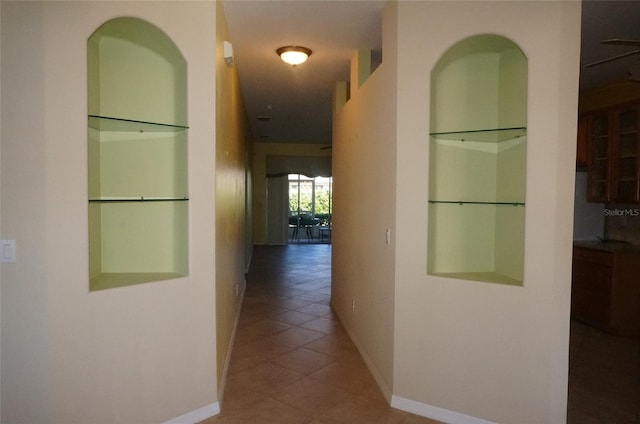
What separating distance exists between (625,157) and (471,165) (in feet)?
9.34

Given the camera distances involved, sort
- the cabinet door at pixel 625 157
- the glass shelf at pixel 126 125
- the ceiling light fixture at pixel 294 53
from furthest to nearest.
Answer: the cabinet door at pixel 625 157
the ceiling light fixture at pixel 294 53
the glass shelf at pixel 126 125

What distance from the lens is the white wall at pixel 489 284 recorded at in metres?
2.38

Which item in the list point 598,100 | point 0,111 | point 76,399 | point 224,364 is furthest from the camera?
point 598,100

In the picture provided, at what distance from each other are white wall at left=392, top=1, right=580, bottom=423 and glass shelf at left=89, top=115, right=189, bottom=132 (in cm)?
140

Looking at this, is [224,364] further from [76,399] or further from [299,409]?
[76,399]

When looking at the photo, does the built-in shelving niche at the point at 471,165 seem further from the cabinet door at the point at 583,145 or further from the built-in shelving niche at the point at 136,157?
the cabinet door at the point at 583,145

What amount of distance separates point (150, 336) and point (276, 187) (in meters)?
9.23

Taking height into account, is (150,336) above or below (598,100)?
below

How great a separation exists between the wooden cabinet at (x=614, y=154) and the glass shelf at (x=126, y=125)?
447 centimetres

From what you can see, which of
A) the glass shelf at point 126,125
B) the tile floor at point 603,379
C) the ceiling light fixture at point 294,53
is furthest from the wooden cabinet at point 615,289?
the glass shelf at point 126,125

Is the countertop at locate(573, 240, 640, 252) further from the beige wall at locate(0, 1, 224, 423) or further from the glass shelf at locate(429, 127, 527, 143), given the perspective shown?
the beige wall at locate(0, 1, 224, 423)

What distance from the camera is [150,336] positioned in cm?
238

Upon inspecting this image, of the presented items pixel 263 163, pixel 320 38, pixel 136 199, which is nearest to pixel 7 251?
pixel 136 199

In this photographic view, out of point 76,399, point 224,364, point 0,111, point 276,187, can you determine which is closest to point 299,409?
point 224,364
